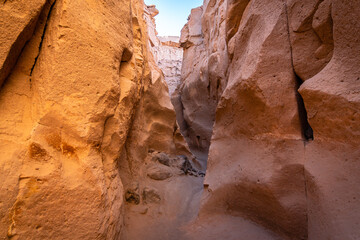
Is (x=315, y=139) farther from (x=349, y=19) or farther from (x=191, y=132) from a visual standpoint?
(x=191, y=132)

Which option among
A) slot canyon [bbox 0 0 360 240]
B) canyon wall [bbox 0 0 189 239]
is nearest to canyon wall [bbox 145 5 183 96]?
slot canyon [bbox 0 0 360 240]

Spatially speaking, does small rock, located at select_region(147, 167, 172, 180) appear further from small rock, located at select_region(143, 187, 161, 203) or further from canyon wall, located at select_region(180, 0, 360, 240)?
canyon wall, located at select_region(180, 0, 360, 240)

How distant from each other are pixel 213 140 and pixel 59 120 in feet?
9.94

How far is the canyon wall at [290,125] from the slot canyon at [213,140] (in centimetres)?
1

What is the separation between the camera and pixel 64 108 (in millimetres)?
1845

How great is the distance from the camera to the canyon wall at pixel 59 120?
5.09ft

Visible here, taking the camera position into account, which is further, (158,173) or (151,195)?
(158,173)

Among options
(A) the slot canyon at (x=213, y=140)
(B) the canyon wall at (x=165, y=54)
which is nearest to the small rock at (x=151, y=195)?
(A) the slot canyon at (x=213, y=140)

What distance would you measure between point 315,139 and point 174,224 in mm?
2607

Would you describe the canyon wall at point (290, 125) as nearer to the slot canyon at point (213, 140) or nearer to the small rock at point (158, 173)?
the slot canyon at point (213, 140)

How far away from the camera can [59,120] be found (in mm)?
1828

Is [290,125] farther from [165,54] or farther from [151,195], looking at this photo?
[165,54]

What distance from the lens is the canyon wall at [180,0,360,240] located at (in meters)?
1.99

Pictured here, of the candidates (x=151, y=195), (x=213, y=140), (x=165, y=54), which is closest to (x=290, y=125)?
(x=213, y=140)
